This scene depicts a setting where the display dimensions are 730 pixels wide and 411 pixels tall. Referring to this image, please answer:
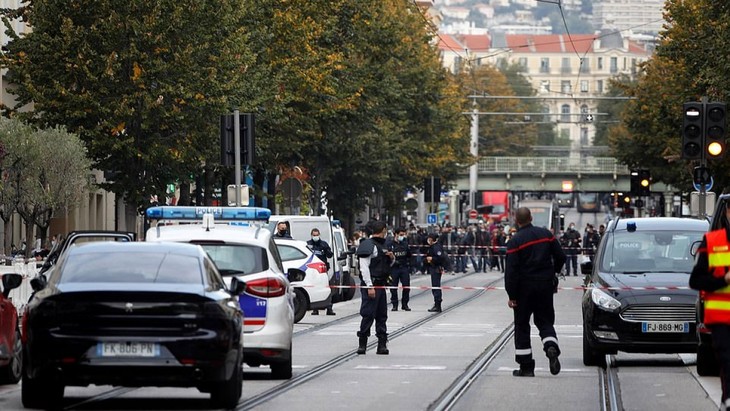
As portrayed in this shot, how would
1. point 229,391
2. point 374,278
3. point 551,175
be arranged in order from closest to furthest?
point 229,391
point 374,278
point 551,175

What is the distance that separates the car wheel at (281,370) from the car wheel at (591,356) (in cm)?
384

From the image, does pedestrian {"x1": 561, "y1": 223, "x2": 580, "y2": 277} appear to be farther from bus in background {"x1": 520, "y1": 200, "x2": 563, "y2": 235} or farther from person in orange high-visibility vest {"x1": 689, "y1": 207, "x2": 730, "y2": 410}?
person in orange high-visibility vest {"x1": 689, "y1": 207, "x2": 730, "y2": 410}

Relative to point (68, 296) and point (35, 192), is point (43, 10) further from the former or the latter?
point (68, 296)

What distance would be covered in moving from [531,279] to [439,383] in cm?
149

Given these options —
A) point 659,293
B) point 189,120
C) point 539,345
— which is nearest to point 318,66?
point 189,120

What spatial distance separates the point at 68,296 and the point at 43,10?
85.4ft

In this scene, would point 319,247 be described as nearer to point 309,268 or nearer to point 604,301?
point 309,268

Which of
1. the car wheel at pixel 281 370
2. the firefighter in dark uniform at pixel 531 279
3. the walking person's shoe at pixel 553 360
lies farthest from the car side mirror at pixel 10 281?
the walking person's shoe at pixel 553 360

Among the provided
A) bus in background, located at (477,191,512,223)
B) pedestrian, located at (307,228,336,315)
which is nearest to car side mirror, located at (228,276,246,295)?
pedestrian, located at (307,228,336,315)

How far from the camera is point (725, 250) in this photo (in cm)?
1309

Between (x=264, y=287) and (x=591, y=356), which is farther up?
(x=264, y=287)

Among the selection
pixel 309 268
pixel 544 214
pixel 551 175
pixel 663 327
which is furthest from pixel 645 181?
pixel 551 175

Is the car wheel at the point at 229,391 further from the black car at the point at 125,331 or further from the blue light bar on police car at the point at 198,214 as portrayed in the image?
the blue light bar on police car at the point at 198,214

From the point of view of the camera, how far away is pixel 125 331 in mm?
14297
